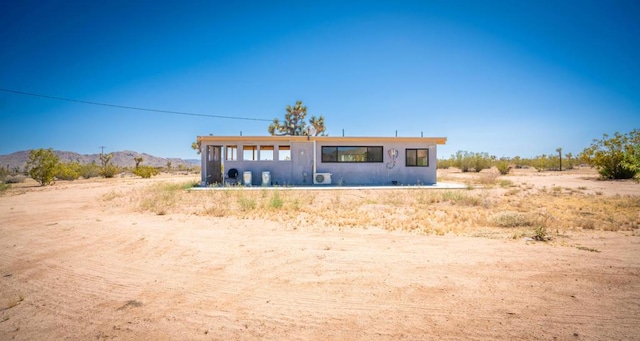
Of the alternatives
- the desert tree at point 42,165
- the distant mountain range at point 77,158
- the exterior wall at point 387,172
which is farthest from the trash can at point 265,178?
the distant mountain range at point 77,158

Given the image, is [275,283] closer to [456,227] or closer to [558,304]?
[558,304]

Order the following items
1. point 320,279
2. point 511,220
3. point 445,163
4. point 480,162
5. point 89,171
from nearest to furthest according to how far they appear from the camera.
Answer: point 320,279
point 511,220
point 89,171
point 480,162
point 445,163

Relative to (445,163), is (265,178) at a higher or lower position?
lower

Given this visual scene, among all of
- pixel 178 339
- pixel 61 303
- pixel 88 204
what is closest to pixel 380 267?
pixel 178 339

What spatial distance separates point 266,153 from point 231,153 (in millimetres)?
2240

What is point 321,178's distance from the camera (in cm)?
1717

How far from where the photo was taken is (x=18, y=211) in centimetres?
874

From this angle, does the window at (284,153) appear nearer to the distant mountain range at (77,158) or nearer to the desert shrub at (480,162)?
the desert shrub at (480,162)

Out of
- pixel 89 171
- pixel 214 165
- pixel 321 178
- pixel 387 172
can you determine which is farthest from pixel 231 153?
pixel 89 171

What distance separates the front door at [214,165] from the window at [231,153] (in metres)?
1.18

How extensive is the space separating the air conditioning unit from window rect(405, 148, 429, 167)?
5.39m

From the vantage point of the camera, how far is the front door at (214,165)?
1759cm

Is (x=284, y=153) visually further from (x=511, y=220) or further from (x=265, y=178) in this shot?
(x=511, y=220)

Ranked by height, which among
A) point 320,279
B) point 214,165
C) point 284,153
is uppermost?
point 284,153
